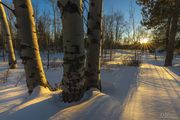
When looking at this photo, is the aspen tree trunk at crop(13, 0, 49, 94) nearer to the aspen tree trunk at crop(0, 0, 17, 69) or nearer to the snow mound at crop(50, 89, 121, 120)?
the snow mound at crop(50, 89, 121, 120)

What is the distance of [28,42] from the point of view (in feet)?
12.0

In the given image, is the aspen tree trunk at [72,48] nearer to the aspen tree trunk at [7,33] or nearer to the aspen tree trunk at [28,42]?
the aspen tree trunk at [28,42]

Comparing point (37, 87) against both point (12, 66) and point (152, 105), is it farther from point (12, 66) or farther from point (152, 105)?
point (12, 66)

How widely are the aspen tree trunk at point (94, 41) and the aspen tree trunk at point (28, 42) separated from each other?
112cm

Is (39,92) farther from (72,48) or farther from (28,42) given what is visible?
(72,48)

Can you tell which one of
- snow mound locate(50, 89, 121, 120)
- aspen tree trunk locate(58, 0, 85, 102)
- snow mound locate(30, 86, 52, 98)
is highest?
aspen tree trunk locate(58, 0, 85, 102)

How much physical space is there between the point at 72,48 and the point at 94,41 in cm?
136

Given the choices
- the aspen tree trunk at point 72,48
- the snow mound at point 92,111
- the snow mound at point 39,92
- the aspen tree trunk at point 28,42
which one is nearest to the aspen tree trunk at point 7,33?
the aspen tree trunk at point 28,42

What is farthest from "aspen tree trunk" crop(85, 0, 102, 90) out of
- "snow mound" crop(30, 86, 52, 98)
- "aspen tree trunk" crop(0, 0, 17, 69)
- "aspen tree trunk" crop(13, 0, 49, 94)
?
"aspen tree trunk" crop(0, 0, 17, 69)

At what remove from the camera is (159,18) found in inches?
543

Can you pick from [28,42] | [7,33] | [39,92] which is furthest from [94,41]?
[7,33]

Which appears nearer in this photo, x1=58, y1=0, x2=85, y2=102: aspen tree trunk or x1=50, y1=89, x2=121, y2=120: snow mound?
x1=50, y1=89, x2=121, y2=120: snow mound

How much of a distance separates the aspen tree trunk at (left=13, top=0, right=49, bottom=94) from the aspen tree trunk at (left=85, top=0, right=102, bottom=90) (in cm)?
112

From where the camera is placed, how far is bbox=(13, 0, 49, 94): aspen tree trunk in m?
3.61
